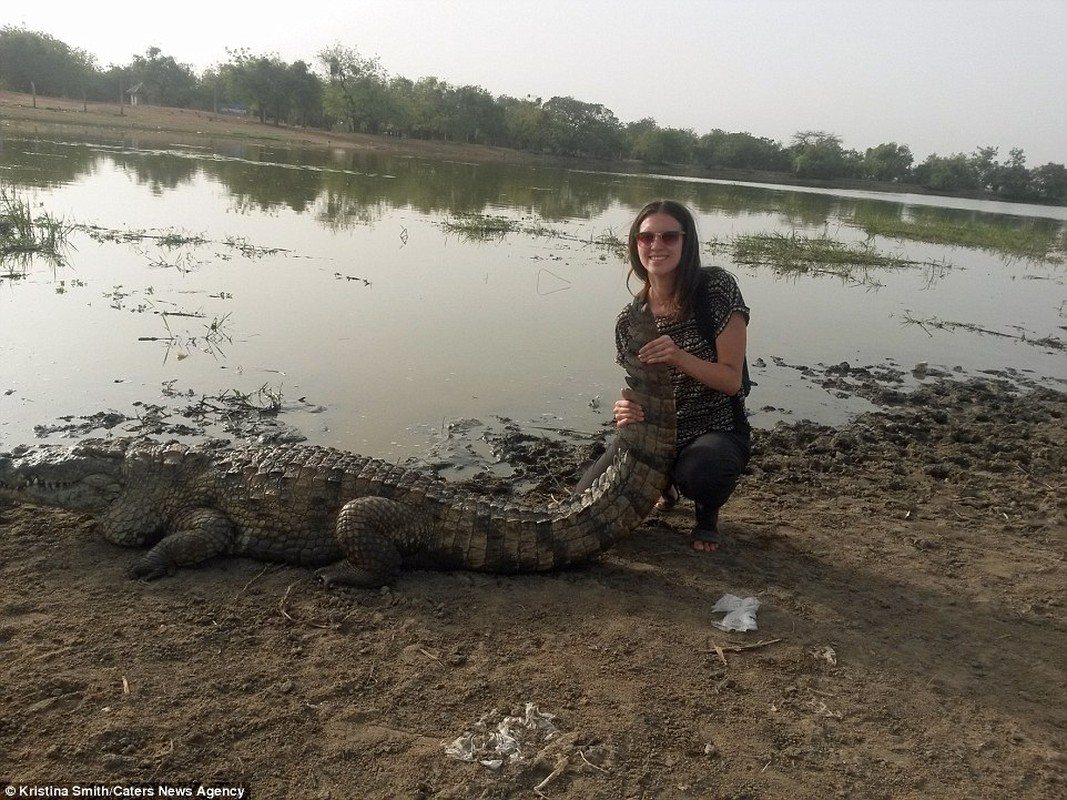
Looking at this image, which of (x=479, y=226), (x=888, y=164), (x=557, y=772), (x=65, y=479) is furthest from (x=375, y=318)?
(x=888, y=164)

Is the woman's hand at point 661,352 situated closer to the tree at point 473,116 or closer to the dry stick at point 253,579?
the dry stick at point 253,579

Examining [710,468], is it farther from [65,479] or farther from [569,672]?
[65,479]

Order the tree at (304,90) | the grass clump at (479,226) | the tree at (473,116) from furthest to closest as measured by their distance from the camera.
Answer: the tree at (473,116), the tree at (304,90), the grass clump at (479,226)

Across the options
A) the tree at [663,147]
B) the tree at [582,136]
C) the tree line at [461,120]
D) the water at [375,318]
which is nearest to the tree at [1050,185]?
the tree line at [461,120]

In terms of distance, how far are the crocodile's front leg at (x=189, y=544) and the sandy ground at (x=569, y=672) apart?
Answer: 3.4 inches

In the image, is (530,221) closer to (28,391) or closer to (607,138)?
(28,391)

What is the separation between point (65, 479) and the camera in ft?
11.1

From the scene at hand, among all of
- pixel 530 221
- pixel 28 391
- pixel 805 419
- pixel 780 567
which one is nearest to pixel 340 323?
pixel 28 391

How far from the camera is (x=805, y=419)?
593 centimetres

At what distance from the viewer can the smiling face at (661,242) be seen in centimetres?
329

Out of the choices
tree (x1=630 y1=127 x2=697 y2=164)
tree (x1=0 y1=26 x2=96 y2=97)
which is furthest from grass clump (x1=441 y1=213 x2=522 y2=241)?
tree (x1=630 y1=127 x2=697 y2=164)

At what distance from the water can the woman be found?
6.24ft

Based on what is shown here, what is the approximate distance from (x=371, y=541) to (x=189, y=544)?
86 cm

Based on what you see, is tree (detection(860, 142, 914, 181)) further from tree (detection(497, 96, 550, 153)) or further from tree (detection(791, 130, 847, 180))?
tree (detection(497, 96, 550, 153))
